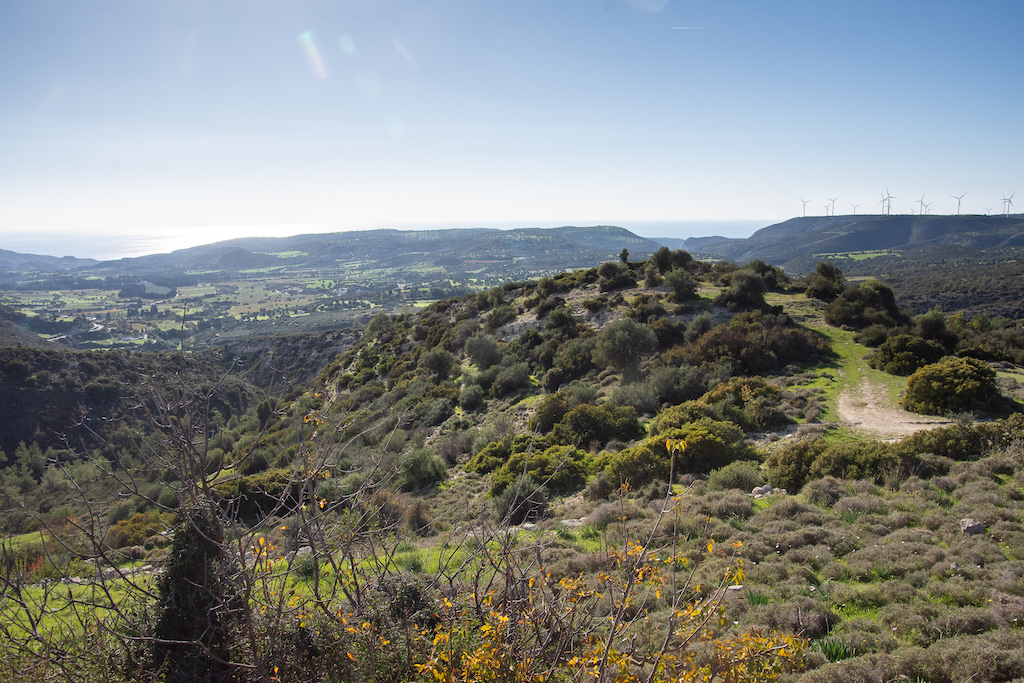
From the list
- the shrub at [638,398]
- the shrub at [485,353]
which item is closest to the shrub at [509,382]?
the shrub at [485,353]

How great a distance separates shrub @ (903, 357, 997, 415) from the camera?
11156mm

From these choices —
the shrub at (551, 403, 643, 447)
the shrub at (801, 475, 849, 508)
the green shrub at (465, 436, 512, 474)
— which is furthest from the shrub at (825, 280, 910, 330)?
the green shrub at (465, 436, 512, 474)

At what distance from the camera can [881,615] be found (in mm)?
4723

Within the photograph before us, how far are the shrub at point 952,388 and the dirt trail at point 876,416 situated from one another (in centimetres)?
40

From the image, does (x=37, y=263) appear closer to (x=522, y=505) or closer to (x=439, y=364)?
(x=439, y=364)

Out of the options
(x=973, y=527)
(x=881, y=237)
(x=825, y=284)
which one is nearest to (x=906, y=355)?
(x=973, y=527)

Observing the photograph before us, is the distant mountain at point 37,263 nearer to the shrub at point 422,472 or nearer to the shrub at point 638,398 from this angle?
the shrub at point 422,472

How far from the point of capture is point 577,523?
879 centimetres

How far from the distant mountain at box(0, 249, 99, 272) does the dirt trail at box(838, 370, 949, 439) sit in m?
221

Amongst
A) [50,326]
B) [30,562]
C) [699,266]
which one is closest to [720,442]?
[30,562]

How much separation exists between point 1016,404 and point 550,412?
1177cm

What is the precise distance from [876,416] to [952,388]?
170 centimetres

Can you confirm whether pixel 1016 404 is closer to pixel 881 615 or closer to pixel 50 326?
pixel 881 615

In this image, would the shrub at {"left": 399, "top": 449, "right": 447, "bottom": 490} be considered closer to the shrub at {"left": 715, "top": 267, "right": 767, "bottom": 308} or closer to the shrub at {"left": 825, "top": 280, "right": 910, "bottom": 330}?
the shrub at {"left": 715, "top": 267, "right": 767, "bottom": 308}
